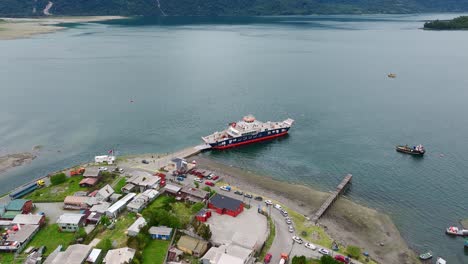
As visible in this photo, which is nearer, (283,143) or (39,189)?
(39,189)

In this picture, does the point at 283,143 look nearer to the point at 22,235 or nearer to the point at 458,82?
the point at 22,235

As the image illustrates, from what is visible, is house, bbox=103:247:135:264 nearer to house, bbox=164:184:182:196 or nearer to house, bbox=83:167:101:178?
house, bbox=164:184:182:196

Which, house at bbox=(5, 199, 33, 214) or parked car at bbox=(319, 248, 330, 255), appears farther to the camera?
house at bbox=(5, 199, 33, 214)

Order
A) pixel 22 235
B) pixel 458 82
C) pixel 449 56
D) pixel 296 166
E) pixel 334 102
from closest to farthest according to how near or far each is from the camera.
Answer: pixel 22 235, pixel 296 166, pixel 334 102, pixel 458 82, pixel 449 56

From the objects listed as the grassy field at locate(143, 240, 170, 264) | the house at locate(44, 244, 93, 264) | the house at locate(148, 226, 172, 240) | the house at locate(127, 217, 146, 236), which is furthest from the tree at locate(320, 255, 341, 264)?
the house at locate(44, 244, 93, 264)

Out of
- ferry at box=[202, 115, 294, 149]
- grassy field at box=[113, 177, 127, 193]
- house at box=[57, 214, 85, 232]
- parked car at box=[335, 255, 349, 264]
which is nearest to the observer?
parked car at box=[335, 255, 349, 264]

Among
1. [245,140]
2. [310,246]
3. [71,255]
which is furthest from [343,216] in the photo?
[71,255]

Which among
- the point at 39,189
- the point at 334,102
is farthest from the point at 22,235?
the point at 334,102
